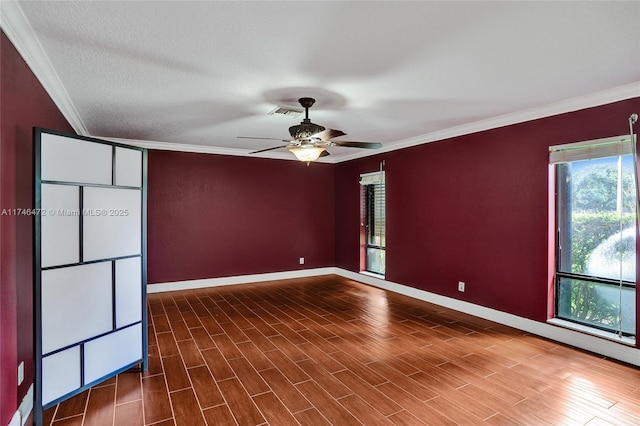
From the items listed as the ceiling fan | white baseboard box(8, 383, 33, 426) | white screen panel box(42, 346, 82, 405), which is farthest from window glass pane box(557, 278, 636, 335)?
white baseboard box(8, 383, 33, 426)

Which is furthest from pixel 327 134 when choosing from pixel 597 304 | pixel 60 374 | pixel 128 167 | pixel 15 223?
pixel 597 304

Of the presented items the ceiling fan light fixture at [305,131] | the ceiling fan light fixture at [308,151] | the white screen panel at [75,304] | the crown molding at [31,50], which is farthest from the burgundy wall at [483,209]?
the crown molding at [31,50]

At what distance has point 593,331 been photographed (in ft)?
10.9

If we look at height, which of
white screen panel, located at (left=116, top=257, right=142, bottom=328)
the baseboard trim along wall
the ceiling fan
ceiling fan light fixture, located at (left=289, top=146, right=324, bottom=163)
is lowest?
the baseboard trim along wall

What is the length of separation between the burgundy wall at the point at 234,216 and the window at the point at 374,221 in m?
0.99

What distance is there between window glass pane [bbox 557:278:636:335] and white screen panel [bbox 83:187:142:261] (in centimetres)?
430

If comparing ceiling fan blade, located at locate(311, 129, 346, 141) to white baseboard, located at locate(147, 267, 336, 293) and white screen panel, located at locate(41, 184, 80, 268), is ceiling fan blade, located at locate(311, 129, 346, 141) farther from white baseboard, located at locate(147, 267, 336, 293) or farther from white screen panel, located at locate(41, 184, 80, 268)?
white baseboard, located at locate(147, 267, 336, 293)

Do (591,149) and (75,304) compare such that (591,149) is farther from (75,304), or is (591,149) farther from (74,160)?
(75,304)

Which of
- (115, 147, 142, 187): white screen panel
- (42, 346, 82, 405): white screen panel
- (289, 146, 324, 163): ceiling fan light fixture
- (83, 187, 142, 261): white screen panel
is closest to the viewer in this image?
(42, 346, 82, 405): white screen panel

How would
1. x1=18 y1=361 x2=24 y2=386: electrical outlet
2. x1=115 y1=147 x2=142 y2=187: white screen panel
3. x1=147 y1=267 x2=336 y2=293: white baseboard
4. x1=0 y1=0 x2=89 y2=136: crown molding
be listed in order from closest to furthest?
x1=0 y1=0 x2=89 y2=136: crown molding < x1=18 y1=361 x2=24 y2=386: electrical outlet < x1=115 y1=147 x2=142 y2=187: white screen panel < x1=147 y1=267 x2=336 y2=293: white baseboard

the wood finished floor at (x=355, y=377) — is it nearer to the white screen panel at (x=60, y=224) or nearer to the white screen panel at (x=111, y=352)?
the white screen panel at (x=111, y=352)

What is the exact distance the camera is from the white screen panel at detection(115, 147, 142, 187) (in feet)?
8.98

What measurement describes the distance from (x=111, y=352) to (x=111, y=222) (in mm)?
1043

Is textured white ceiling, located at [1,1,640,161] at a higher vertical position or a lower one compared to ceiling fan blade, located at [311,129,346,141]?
higher
